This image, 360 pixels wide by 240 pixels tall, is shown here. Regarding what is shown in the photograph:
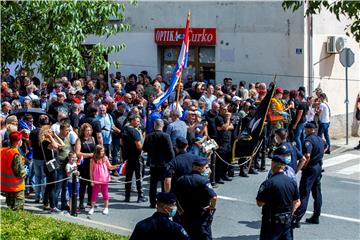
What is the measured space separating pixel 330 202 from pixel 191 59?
11883mm

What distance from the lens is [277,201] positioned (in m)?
10.4

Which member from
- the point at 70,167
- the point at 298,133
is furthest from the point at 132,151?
the point at 298,133

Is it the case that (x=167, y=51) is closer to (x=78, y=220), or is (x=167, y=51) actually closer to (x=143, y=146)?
(x=143, y=146)

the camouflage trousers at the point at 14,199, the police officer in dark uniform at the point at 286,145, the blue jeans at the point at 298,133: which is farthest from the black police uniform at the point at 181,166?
the blue jeans at the point at 298,133

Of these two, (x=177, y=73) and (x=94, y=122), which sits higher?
(x=177, y=73)

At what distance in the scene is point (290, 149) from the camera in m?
12.3

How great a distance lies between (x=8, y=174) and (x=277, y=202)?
4.44 m

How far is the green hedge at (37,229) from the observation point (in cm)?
982

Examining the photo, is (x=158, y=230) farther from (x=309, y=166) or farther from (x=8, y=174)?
(x=309, y=166)

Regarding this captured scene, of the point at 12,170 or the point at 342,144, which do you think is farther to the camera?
the point at 342,144

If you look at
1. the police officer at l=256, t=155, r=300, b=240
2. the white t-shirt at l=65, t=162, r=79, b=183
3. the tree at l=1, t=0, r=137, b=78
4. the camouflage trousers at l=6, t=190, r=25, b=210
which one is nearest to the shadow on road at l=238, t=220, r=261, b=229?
the police officer at l=256, t=155, r=300, b=240

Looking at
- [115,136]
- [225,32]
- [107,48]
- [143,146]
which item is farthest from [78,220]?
[225,32]

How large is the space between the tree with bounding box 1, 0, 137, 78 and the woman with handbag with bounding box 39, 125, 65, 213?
3.64ft

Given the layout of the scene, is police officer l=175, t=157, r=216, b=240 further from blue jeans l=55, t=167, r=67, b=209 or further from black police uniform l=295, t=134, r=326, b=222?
blue jeans l=55, t=167, r=67, b=209
